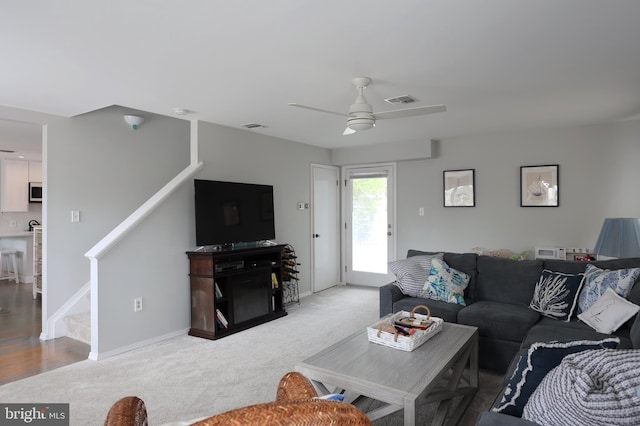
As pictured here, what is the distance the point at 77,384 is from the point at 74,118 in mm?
2765

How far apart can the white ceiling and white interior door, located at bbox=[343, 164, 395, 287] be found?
2432 mm

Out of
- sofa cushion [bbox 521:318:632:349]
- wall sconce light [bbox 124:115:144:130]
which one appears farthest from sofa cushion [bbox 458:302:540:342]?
wall sconce light [bbox 124:115:144:130]

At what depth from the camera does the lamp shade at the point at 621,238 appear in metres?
3.20

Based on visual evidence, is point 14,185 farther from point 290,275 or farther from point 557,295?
point 557,295

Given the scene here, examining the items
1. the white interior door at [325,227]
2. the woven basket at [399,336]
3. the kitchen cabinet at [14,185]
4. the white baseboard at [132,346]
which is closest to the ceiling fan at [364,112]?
the woven basket at [399,336]

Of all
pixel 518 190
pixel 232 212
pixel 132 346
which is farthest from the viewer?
pixel 518 190

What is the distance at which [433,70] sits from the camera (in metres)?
2.88

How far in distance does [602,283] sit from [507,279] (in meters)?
0.76

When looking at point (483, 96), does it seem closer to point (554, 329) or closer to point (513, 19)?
point (513, 19)

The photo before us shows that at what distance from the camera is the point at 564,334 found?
8.72 ft

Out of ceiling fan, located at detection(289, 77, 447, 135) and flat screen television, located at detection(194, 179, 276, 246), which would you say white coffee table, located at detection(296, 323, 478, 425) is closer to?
ceiling fan, located at detection(289, 77, 447, 135)

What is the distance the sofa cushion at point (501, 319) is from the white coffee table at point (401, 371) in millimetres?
436

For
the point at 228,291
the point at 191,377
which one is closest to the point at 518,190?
the point at 228,291

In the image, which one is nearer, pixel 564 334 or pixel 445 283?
pixel 564 334
